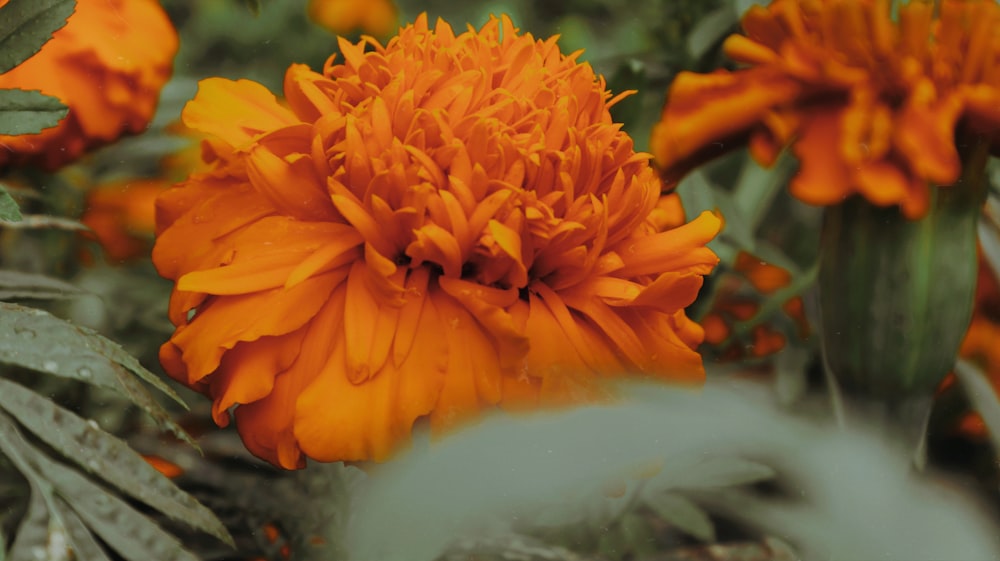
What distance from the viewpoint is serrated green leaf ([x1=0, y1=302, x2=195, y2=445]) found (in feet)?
0.69

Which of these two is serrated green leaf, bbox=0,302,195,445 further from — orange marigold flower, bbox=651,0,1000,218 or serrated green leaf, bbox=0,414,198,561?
orange marigold flower, bbox=651,0,1000,218

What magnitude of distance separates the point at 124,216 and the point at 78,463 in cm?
20

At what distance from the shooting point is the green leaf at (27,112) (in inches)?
9.9

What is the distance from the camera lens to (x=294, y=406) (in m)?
0.24

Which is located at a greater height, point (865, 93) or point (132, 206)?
point (865, 93)

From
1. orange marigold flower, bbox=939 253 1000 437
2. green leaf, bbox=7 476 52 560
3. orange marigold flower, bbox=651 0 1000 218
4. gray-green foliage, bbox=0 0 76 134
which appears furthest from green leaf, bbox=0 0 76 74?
orange marigold flower, bbox=939 253 1000 437

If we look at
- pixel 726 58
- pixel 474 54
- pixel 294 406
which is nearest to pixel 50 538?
pixel 294 406

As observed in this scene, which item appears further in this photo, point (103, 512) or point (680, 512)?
point (680, 512)

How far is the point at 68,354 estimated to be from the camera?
0.71ft

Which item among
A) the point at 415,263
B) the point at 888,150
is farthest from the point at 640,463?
the point at 888,150

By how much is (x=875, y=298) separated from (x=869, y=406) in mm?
38

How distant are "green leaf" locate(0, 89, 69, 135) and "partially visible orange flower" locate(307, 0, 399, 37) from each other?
0.75ft

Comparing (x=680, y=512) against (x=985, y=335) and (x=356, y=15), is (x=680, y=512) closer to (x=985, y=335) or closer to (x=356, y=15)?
(x=985, y=335)

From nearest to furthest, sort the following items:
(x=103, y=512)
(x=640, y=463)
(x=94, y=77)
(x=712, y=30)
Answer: (x=640, y=463), (x=103, y=512), (x=94, y=77), (x=712, y=30)
